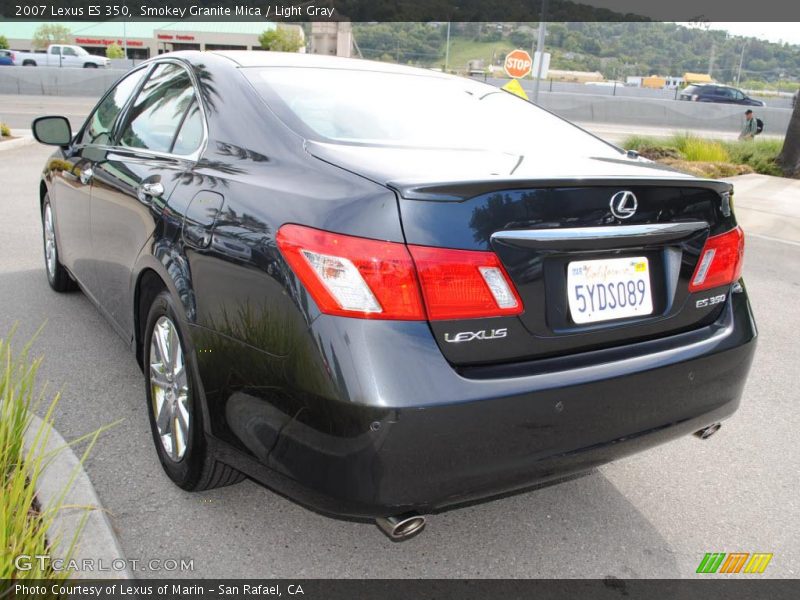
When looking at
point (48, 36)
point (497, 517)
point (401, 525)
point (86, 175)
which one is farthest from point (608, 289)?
point (48, 36)

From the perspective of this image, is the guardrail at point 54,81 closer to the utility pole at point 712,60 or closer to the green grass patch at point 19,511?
the green grass patch at point 19,511

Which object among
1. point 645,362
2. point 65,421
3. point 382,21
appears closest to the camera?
point 645,362

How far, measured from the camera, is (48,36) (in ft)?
242

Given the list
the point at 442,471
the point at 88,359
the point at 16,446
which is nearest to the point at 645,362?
the point at 442,471

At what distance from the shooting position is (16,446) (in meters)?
2.52

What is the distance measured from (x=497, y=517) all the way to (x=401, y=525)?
896 mm

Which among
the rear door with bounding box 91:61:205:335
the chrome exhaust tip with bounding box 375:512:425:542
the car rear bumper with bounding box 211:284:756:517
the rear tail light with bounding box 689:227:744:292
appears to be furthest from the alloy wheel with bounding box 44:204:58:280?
the rear tail light with bounding box 689:227:744:292

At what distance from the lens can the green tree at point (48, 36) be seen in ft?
241

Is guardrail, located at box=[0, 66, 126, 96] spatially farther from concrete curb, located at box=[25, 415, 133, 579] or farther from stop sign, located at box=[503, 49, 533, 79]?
concrete curb, located at box=[25, 415, 133, 579]

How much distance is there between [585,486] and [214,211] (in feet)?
6.23

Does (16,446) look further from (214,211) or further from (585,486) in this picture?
(585,486)

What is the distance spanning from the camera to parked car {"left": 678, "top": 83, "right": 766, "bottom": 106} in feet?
147

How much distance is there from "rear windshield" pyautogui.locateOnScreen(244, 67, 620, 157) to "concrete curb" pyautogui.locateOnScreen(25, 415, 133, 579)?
1452 mm

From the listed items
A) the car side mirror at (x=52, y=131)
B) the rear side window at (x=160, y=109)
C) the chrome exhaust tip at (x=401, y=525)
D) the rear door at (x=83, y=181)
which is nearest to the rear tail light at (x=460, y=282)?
the chrome exhaust tip at (x=401, y=525)
